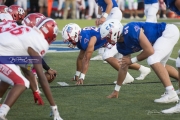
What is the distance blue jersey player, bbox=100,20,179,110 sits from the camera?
655 centimetres

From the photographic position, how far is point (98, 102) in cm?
687

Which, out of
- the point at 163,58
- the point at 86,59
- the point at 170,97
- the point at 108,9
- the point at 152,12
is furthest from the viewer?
the point at 152,12

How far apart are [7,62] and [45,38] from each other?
60 centimetres

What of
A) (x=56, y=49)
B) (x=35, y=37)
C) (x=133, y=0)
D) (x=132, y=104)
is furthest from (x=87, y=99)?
(x=133, y=0)

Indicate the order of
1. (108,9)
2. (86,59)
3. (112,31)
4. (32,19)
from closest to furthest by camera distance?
(112,31), (32,19), (86,59), (108,9)

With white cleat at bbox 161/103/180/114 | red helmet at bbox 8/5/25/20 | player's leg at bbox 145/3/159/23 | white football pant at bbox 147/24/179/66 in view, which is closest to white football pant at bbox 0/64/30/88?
white cleat at bbox 161/103/180/114

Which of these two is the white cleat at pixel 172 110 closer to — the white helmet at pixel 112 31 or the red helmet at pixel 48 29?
the white helmet at pixel 112 31

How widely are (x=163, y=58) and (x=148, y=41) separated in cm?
40

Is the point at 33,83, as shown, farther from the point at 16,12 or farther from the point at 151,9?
the point at 151,9

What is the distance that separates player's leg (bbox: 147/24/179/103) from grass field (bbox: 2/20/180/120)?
0.12 m

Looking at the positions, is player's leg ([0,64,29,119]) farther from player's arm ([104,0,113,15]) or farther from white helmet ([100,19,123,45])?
player's arm ([104,0,113,15])

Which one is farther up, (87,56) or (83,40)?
(83,40)

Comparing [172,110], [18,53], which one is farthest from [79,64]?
[18,53]

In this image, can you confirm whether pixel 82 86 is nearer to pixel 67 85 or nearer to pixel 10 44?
pixel 67 85
